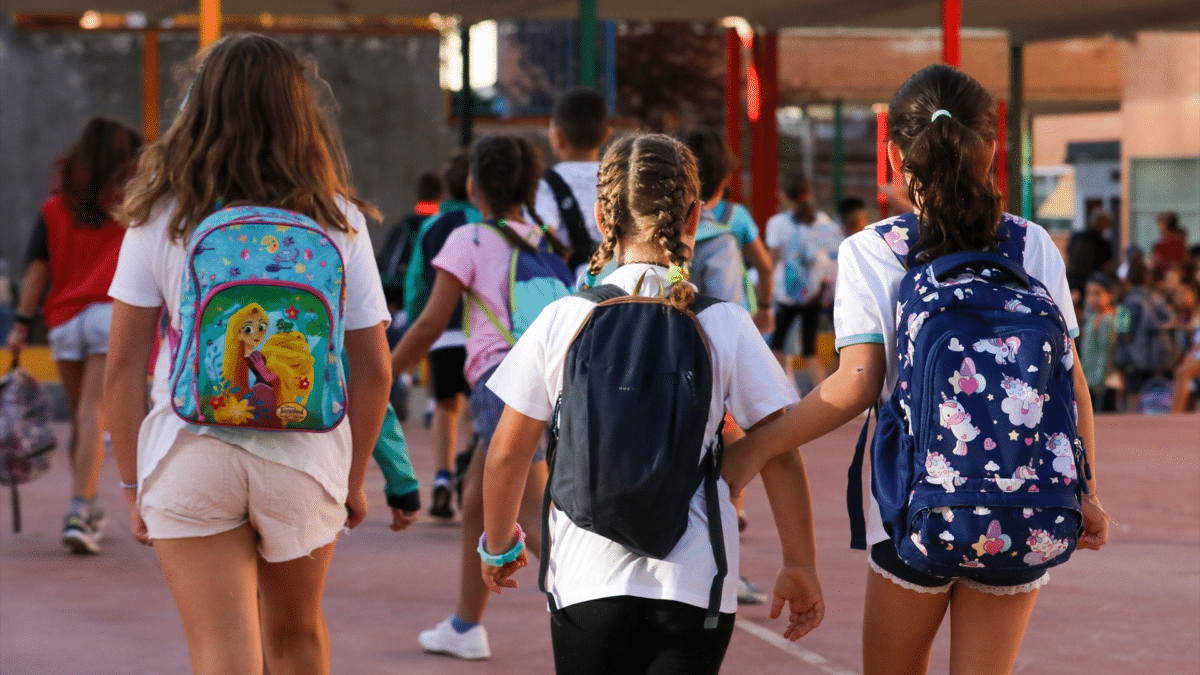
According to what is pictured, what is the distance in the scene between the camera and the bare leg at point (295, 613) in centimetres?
325

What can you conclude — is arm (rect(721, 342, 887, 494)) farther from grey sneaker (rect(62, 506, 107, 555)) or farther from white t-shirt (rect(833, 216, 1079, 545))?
grey sneaker (rect(62, 506, 107, 555))

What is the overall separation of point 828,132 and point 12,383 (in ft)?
113

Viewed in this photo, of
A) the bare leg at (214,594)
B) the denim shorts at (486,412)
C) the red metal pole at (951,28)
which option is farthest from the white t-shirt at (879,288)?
the red metal pole at (951,28)

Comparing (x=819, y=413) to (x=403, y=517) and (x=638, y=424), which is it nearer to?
(x=638, y=424)

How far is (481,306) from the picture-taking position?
5215mm

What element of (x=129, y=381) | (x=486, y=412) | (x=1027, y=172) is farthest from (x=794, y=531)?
(x=1027, y=172)

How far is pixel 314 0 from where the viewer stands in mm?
15164

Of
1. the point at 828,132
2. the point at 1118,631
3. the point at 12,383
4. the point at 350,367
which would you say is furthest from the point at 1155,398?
the point at 828,132

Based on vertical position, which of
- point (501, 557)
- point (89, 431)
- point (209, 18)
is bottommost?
point (89, 431)

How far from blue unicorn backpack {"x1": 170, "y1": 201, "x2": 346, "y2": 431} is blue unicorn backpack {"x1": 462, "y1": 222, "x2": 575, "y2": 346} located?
6.59ft

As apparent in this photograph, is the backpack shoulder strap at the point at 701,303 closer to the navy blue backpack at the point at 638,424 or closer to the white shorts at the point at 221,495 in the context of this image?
the navy blue backpack at the point at 638,424

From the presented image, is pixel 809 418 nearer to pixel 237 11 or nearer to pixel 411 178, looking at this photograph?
pixel 237 11

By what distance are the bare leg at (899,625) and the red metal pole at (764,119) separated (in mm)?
13806

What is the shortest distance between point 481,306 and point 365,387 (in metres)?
1.87
